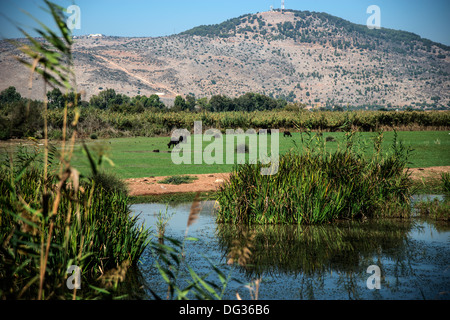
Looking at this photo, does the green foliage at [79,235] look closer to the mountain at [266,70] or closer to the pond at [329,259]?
the pond at [329,259]

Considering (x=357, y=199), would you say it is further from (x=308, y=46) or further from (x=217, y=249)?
(x=308, y=46)

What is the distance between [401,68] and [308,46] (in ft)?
121

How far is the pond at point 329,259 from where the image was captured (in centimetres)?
627

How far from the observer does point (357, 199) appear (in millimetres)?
10750

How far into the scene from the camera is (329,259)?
7758 millimetres

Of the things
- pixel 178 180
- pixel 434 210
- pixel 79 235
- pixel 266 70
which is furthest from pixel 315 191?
pixel 266 70

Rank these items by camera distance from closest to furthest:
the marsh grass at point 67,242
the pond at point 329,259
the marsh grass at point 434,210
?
the marsh grass at point 67,242 < the pond at point 329,259 < the marsh grass at point 434,210

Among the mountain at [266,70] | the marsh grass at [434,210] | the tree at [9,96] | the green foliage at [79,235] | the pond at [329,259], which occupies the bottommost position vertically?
the pond at [329,259]

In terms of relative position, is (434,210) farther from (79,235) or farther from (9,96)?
(9,96)

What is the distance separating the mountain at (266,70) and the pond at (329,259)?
10061 centimetres

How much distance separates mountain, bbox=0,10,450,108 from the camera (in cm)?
13175

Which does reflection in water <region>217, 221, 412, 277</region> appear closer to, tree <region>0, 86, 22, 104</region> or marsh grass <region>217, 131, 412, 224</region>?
marsh grass <region>217, 131, 412, 224</region>

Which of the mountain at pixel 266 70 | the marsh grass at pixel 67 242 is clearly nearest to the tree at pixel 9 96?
the mountain at pixel 266 70
